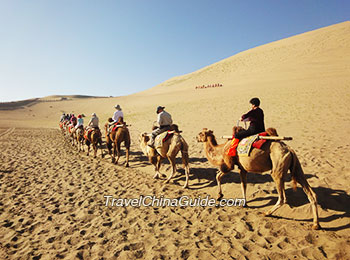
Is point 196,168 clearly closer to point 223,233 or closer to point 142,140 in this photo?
point 142,140

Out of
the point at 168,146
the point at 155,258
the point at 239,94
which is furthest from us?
the point at 239,94

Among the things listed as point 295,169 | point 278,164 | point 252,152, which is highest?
point 252,152

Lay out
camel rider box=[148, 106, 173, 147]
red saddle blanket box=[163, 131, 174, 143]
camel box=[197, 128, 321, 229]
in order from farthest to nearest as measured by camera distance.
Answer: camel rider box=[148, 106, 173, 147], red saddle blanket box=[163, 131, 174, 143], camel box=[197, 128, 321, 229]

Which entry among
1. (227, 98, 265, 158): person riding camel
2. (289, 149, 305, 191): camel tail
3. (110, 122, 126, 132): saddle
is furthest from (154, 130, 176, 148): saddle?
(289, 149, 305, 191): camel tail

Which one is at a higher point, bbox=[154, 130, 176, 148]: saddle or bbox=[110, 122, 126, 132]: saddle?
bbox=[110, 122, 126, 132]: saddle

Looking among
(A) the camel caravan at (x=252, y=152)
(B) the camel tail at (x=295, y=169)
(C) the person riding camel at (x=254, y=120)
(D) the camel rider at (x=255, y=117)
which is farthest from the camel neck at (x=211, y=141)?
(B) the camel tail at (x=295, y=169)

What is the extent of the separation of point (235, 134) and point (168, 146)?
3040 mm

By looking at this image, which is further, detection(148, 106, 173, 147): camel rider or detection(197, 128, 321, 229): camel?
detection(148, 106, 173, 147): camel rider

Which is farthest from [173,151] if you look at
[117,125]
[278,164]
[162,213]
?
[117,125]

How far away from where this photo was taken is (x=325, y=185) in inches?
247

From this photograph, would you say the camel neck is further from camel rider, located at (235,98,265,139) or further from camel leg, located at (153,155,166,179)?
camel leg, located at (153,155,166,179)

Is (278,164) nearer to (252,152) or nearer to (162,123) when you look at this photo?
(252,152)

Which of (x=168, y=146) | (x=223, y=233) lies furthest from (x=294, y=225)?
(x=168, y=146)

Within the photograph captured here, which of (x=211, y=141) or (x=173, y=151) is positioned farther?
(x=173, y=151)
